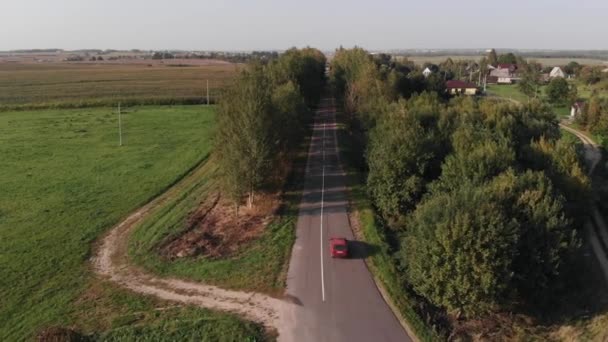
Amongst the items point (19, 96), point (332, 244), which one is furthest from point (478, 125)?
point (19, 96)

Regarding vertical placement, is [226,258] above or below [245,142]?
below

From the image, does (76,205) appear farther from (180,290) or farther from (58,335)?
(58,335)

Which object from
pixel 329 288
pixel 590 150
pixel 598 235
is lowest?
pixel 598 235

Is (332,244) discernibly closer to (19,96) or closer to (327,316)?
(327,316)

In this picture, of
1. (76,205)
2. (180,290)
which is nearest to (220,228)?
(180,290)

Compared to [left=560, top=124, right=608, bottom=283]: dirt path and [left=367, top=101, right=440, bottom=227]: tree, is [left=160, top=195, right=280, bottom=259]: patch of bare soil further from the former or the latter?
[left=560, top=124, right=608, bottom=283]: dirt path

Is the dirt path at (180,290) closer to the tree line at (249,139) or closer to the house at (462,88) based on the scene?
the tree line at (249,139)

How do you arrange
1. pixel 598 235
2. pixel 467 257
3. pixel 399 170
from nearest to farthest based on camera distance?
pixel 467 257 → pixel 399 170 → pixel 598 235

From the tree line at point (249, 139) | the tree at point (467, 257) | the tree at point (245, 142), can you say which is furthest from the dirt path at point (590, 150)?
the tree at point (245, 142)
